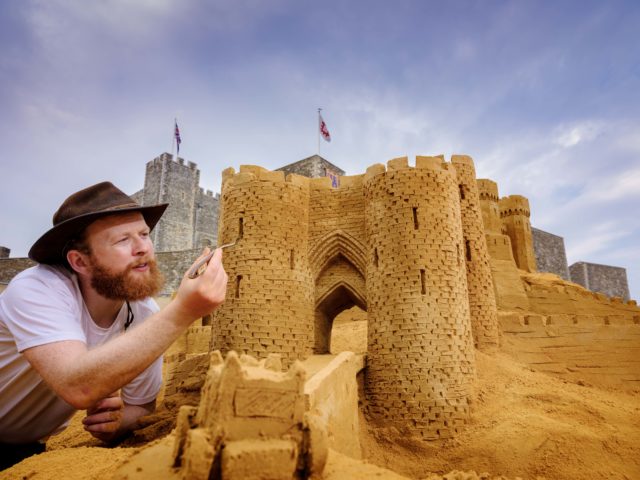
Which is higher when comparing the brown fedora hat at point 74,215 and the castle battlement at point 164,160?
the castle battlement at point 164,160

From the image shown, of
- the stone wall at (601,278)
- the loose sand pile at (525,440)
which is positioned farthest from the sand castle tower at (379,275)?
the stone wall at (601,278)

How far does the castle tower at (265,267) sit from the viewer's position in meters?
10.7

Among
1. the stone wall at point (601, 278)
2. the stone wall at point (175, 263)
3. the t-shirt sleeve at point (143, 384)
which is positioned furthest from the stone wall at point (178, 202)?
the t-shirt sleeve at point (143, 384)

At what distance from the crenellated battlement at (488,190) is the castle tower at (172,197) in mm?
28163

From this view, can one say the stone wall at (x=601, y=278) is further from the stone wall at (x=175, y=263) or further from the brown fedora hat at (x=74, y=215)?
the brown fedora hat at (x=74, y=215)

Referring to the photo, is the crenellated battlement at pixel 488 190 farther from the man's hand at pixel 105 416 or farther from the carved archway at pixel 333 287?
the man's hand at pixel 105 416

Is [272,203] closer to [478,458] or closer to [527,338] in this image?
[478,458]

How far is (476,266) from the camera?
503 inches

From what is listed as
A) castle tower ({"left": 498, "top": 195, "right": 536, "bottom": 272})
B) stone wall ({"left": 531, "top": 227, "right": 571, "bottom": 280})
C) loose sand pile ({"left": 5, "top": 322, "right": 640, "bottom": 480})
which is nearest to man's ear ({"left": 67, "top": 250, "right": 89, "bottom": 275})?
loose sand pile ({"left": 5, "top": 322, "right": 640, "bottom": 480})

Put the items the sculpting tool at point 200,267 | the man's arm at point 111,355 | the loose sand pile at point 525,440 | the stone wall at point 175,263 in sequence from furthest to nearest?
the stone wall at point 175,263 → the loose sand pile at point 525,440 → the sculpting tool at point 200,267 → the man's arm at point 111,355

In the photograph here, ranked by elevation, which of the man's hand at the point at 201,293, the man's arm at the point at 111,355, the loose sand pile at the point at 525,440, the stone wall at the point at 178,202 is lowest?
the loose sand pile at the point at 525,440

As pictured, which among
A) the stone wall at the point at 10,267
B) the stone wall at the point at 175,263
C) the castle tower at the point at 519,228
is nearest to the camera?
the castle tower at the point at 519,228

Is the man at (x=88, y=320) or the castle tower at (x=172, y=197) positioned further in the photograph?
the castle tower at (x=172, y=197)

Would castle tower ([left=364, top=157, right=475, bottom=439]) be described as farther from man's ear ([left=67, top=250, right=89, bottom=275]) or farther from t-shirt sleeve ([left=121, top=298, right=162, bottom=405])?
man's ear ([left=67, top=250, right=89, bottom=275])
